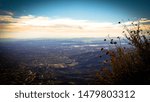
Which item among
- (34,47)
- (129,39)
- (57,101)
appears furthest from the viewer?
(34,47)

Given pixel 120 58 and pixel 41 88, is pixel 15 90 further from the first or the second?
pixel 120 58

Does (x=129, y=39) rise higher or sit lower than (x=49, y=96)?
higher

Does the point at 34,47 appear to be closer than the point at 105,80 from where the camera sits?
No

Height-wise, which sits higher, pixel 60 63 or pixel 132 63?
pixel 132 63

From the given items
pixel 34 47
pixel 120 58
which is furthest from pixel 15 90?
pixel 34 47

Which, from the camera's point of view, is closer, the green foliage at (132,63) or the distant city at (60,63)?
the green foliage at (132,63)

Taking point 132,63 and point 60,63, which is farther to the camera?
point 60,63

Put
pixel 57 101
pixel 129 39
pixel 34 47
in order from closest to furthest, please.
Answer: pixel 57 101
pixel 129 39
pixel 34 47

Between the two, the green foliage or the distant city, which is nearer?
the green foliage
